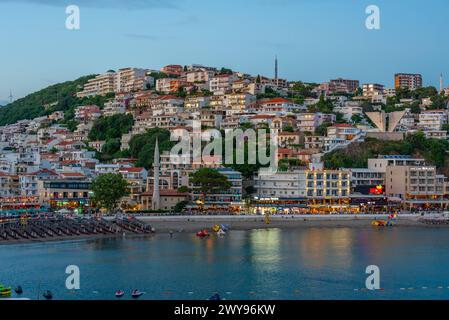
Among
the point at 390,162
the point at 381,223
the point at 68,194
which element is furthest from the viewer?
the point at 390,162

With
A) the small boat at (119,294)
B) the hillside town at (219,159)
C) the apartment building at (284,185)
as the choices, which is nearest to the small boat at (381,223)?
the hillside town at (219,159)

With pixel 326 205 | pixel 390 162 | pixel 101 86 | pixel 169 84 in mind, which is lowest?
pixel 326 205

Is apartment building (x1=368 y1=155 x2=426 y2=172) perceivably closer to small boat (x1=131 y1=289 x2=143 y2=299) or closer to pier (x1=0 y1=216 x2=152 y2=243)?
pier (x1=0 y1=216 x2=152 y2=243)

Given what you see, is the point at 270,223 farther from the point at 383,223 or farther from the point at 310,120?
the point at 310,120

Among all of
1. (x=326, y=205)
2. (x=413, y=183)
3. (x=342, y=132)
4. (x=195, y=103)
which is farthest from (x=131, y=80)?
(x=413, y=183)

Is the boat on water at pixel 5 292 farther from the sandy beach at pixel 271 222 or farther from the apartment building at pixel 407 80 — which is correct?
the apartment building at pixel 407 80

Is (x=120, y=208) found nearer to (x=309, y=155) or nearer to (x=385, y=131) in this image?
(x=309, y=155)
